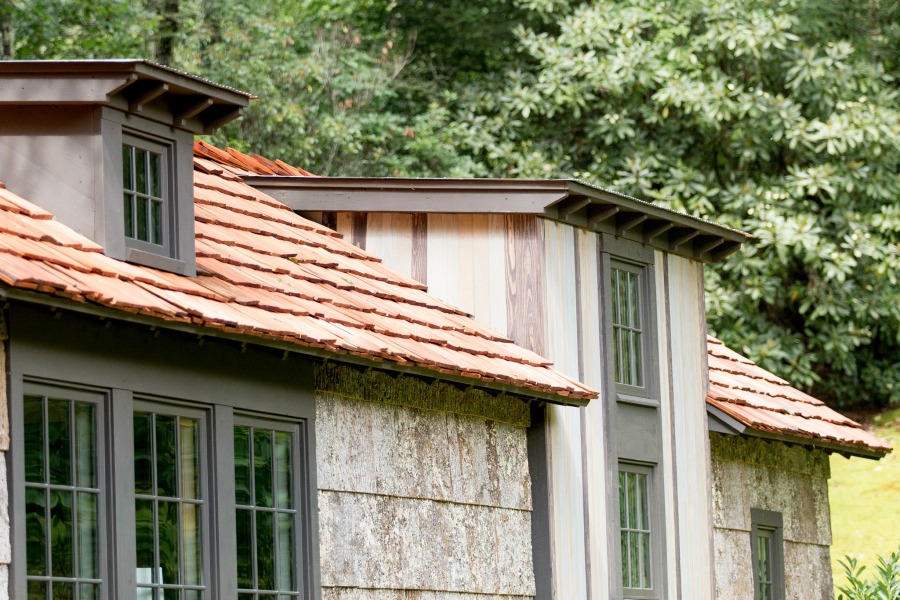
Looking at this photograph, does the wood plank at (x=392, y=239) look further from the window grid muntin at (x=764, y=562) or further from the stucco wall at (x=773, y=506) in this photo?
the window grid muntin at (x=764, y=562)

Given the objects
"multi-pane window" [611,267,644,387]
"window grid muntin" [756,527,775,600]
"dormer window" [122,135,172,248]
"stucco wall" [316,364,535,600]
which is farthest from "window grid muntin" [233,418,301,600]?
"window grid muntin" [756,527,775,600]

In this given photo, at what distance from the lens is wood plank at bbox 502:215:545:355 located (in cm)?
1141

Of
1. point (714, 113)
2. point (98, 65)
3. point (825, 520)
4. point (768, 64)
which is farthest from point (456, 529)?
point (768, 64)

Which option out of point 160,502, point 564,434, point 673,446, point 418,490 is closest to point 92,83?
point 160,502

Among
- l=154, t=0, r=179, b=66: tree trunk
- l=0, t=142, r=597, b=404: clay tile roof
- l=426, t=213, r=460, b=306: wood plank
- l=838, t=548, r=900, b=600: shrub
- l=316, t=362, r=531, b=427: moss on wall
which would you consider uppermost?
l=154, t=0, r=179, b=66: tree trunk

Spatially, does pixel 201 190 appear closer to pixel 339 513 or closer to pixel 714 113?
pixel 339 513

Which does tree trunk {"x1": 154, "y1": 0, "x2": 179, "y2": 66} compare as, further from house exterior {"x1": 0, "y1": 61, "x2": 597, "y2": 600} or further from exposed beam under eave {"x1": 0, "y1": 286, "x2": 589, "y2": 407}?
exposed beam under eave {"x1": 0, "y1": 286, "x2": 589, "y2": 407}

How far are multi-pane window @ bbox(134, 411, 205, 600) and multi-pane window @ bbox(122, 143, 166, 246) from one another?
1.06 m

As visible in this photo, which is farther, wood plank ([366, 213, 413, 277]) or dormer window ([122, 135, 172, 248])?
wood plank ([366, 213, 413, 277])

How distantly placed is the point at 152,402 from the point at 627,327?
5.43 m

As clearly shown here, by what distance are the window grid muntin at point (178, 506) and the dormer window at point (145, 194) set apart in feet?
3.22

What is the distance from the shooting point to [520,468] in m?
10.9

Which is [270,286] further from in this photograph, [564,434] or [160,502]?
[564,434]

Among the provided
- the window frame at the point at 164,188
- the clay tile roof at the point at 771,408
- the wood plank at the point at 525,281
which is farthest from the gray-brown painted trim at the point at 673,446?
the window frame at the point at 164,188
